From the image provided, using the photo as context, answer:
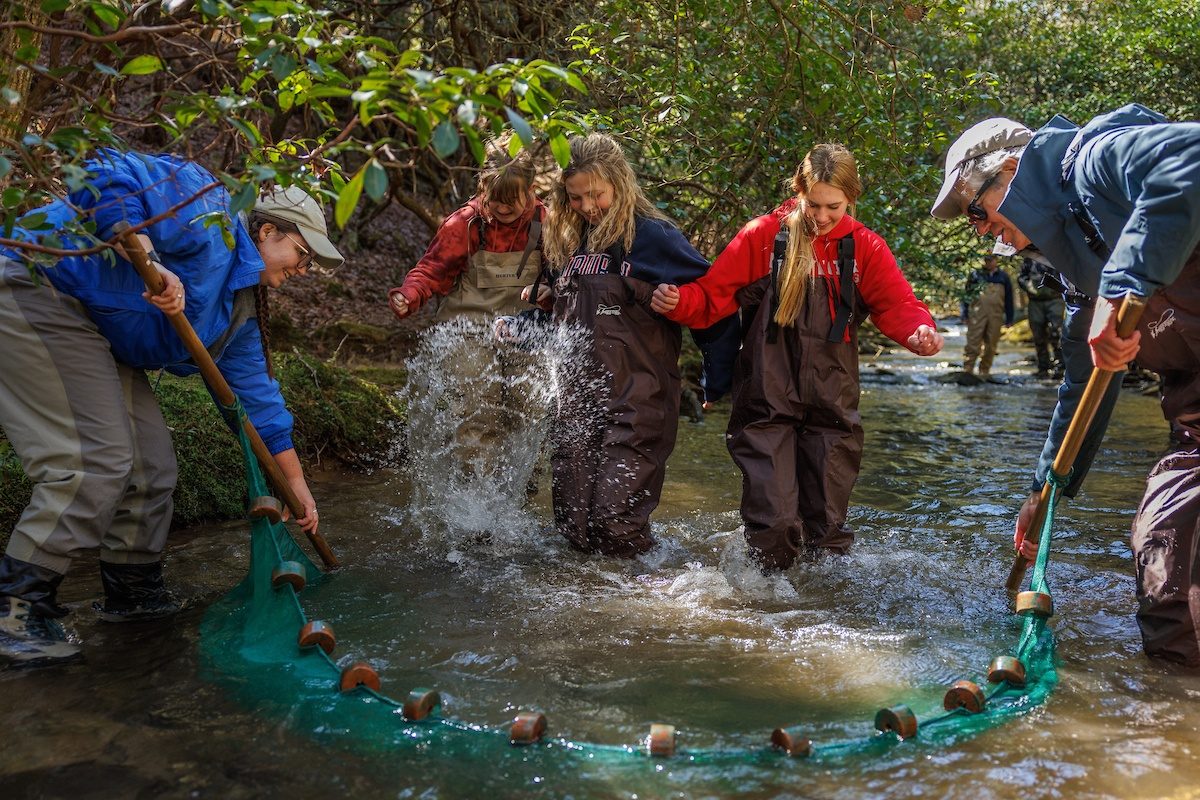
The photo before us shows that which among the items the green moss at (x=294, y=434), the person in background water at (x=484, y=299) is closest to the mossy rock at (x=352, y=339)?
the green moss at (x=294, y=434)

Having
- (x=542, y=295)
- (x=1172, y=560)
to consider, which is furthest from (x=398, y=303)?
(x=1172, y=560)

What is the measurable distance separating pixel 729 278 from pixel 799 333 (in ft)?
1.32

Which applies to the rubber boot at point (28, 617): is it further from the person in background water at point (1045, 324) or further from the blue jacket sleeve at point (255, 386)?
the person in background water at point (1045, 324)

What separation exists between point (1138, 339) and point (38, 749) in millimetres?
3395

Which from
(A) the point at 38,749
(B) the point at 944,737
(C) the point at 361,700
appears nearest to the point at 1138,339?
(B) the point at 944,737

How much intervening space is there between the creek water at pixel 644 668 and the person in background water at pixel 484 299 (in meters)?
0.49

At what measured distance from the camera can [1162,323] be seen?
3.44 m

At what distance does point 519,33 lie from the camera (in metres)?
9.76

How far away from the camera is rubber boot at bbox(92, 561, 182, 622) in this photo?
4.14m

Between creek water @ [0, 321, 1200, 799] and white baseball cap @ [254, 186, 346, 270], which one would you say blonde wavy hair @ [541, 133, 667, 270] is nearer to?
white baseball cap @ [254, 186, 346, 270]

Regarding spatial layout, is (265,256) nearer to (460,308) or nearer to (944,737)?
(460,308)

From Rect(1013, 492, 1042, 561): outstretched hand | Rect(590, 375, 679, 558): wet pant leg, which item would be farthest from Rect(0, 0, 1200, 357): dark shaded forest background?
Rect(1013, 492, 1042, 561): outstretched hand

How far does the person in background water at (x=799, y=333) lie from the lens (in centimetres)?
459

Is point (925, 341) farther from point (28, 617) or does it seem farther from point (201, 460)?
point (201, 460)
